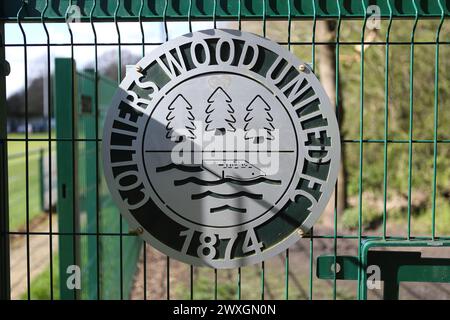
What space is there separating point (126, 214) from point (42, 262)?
22.9 feet

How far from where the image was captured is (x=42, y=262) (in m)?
9.55

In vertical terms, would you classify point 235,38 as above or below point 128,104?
above

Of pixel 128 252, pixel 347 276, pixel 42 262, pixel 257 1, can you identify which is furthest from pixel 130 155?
pixel 42 262

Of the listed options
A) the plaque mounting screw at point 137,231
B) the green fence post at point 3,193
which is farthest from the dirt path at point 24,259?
the plaque mounting screw at point 137,231

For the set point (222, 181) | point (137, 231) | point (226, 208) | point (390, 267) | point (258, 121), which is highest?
point (258, 121)

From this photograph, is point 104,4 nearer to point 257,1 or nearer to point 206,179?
point 257,1

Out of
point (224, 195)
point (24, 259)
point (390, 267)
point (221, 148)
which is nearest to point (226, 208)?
point (224, 195)

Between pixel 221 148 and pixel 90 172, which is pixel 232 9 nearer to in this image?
pixel 221 148

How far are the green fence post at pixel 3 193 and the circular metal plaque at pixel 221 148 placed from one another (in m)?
0.59

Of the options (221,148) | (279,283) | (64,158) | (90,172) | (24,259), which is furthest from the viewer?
(24,259)

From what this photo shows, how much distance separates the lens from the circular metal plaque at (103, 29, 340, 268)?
306 centimetres

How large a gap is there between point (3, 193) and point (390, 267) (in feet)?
6.81

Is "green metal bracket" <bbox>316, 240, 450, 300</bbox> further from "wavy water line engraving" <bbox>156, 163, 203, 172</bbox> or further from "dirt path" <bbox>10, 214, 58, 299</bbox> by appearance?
"dirt path" <bbox>10, 214, 58, 299</bbox>

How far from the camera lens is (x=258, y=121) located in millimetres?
3066
